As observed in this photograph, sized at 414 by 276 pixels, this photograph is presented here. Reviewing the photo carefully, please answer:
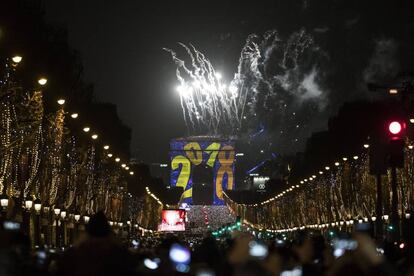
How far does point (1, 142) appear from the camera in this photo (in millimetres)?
49438

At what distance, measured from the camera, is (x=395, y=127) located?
17469 millimetres

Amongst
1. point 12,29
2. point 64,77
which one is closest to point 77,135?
point 64,77

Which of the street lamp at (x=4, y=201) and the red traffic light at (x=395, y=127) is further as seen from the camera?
the street lamp at (x=4, y=201)

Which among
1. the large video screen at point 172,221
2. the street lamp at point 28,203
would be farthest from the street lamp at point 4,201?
the large video screen at point 172,221

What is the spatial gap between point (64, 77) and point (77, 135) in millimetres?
6120

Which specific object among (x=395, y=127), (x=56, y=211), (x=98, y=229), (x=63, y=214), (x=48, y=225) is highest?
(x=63, y=214)

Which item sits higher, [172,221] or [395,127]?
[172,221]

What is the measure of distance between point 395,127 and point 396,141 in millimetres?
304

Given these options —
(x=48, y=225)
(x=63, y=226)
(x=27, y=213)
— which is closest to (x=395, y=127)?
(x=27, y=213)

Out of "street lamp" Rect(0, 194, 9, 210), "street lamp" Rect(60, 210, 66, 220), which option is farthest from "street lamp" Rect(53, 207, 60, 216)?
"street lamp" Rect(0, 194, 9, 210)

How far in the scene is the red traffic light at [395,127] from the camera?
17469mm

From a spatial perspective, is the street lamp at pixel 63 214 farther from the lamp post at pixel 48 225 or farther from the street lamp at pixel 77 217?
the street lamp at pixel 77 217

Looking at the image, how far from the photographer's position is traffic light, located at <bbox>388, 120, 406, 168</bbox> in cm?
1748

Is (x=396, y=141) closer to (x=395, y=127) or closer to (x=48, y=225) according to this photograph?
(x=395, y=127)
